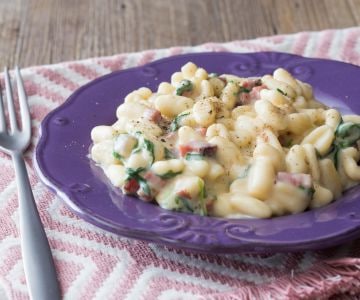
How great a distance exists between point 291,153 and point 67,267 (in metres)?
0.56

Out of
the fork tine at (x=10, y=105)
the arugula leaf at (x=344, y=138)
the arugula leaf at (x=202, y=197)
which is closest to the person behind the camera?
the arugula leaf at (x=202, y=197)

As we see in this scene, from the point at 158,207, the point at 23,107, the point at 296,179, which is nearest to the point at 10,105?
the point at 23,107

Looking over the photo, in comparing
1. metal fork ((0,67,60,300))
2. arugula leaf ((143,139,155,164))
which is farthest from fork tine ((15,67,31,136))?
arugula leaf ((143,139,155,164))

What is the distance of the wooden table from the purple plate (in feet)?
2.55

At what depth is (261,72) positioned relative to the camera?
7.50 feet

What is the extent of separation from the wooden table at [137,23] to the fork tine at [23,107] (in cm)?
53

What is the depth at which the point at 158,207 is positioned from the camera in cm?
171

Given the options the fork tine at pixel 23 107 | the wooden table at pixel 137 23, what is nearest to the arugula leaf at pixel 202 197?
the fork tine at pixel 23 107

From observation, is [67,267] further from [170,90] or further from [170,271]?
[170,90]

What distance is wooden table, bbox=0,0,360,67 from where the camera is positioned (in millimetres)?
3041

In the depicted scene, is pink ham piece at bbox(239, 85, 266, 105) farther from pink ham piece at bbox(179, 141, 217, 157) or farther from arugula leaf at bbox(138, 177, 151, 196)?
arugula leaf at bbox(138, 177, 151, 196)

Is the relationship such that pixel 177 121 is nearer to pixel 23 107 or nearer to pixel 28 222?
pixel 28 222

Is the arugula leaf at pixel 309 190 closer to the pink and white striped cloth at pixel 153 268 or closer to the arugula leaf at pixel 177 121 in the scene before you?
the pink and white striped cloth at pixel 153 268

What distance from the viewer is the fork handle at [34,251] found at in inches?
64.4
